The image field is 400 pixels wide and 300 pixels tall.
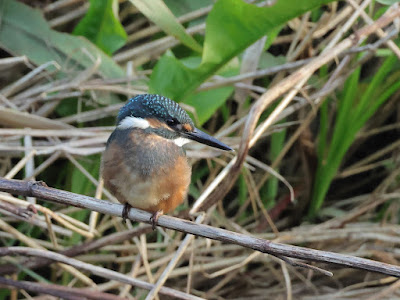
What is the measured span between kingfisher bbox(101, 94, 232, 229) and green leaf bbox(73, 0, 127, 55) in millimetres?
791

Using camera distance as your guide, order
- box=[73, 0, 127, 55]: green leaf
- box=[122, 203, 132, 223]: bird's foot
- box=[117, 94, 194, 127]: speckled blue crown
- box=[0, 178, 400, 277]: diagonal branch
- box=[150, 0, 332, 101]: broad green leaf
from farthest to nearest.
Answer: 1. box=[73, 0, 127, 55]: green leaf
2. box=[150, 0, 332, 101]: broad green leaf
3. box=[117, 94, 194, 127]: speckled blue crown
4. box=[122, 203, 132, 223]: bird's foot
5. box=[0, 178, 400, 277]: diagonal branch

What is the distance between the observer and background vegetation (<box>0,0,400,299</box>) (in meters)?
2.06

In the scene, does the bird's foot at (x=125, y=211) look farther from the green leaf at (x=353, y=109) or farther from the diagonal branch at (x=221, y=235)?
the green leaf at (x=353, y=109)

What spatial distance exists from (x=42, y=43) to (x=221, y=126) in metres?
0.80

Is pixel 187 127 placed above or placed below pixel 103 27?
below

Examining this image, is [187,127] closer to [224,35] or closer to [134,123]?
[134,123]

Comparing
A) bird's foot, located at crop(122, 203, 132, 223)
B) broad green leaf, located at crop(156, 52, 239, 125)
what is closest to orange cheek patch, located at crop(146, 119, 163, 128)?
bird's foot, located at crop(122, 203, 132, 223)

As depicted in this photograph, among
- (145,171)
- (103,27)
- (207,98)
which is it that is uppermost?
(103,27)

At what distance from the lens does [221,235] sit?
1240 millimetres

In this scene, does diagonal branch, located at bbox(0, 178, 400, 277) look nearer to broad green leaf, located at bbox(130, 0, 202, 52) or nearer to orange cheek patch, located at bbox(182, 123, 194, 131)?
orange cheek patch, located at bbox(182, 123, 194, 131)

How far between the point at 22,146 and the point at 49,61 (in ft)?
1.41

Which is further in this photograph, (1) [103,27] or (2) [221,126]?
(2) [221,126]

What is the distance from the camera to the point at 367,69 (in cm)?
260

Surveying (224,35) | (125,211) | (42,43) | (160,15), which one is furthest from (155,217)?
(42,43)
